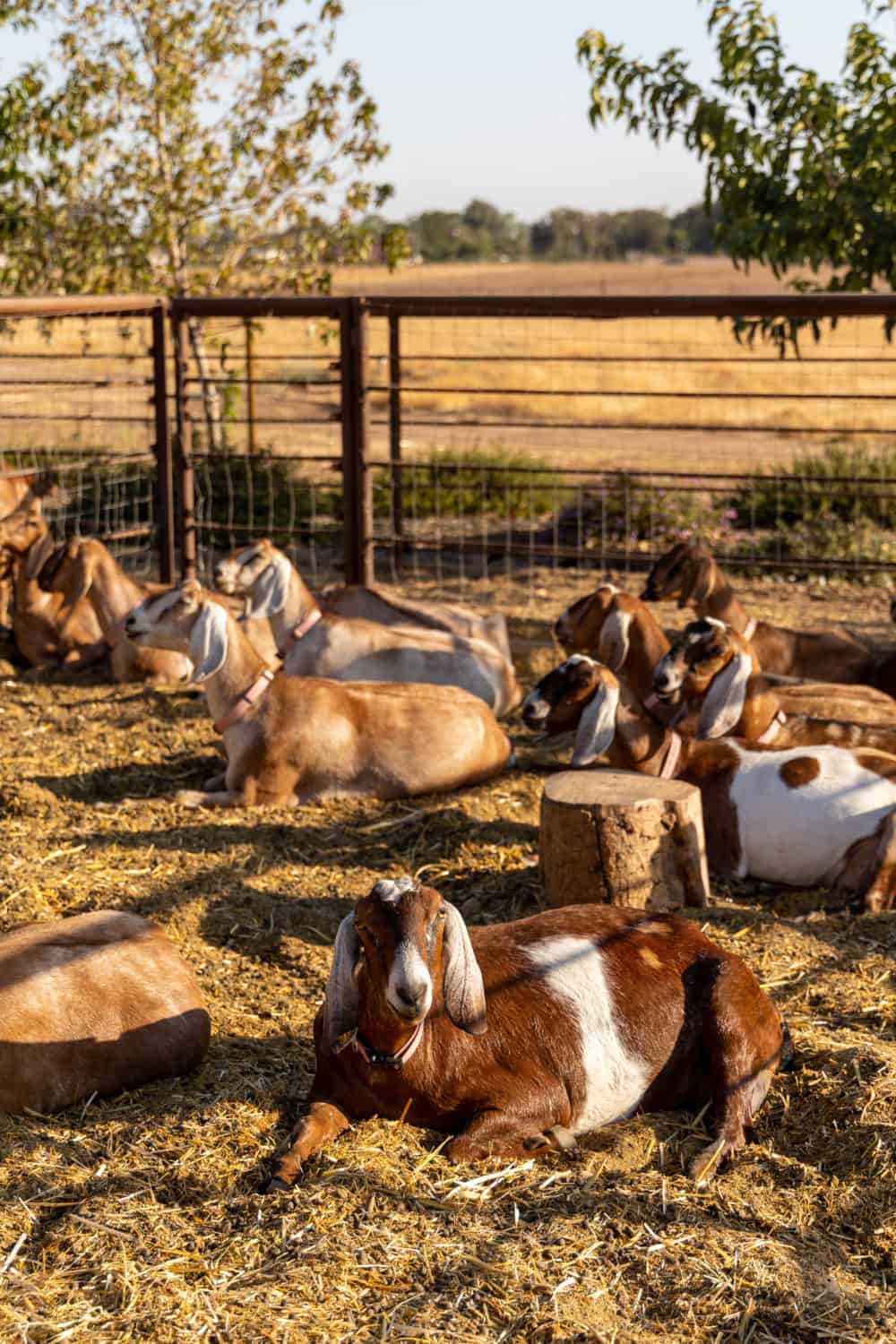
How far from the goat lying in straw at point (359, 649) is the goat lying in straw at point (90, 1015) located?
148 inches

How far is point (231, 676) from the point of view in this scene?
23.8 ft

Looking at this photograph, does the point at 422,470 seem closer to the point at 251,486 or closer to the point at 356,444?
the point at 251,486

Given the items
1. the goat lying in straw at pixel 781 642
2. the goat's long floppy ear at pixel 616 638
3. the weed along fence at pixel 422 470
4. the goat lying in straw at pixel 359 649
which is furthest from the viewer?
the weed along fence at pixel 422 470

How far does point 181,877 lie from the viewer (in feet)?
19.6

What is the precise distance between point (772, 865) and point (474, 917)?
1.20 meters

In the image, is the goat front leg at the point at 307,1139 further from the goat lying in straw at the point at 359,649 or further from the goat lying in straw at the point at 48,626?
the goat lying in straw at the point at 48,626

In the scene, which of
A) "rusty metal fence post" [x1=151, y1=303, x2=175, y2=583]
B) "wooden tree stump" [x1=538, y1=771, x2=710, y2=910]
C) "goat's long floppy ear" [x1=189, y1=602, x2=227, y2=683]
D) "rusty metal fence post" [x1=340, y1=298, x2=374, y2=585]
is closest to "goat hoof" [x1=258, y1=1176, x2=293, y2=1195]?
"wooden tree stump" [x1=538, y1=771, x2=710, y2=910]

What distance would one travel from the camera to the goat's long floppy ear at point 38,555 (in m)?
9.40

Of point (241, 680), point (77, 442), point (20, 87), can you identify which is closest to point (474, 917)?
point (241, 680)

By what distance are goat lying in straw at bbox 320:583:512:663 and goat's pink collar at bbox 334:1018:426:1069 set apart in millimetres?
4828

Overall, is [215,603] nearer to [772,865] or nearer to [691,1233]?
[772,865]

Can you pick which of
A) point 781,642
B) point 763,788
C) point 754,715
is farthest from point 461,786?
point 781,642

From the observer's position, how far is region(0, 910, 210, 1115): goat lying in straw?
13.7 ft

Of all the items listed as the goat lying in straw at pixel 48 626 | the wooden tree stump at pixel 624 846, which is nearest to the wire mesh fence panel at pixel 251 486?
the goat lying in straw at pixel 48 626
